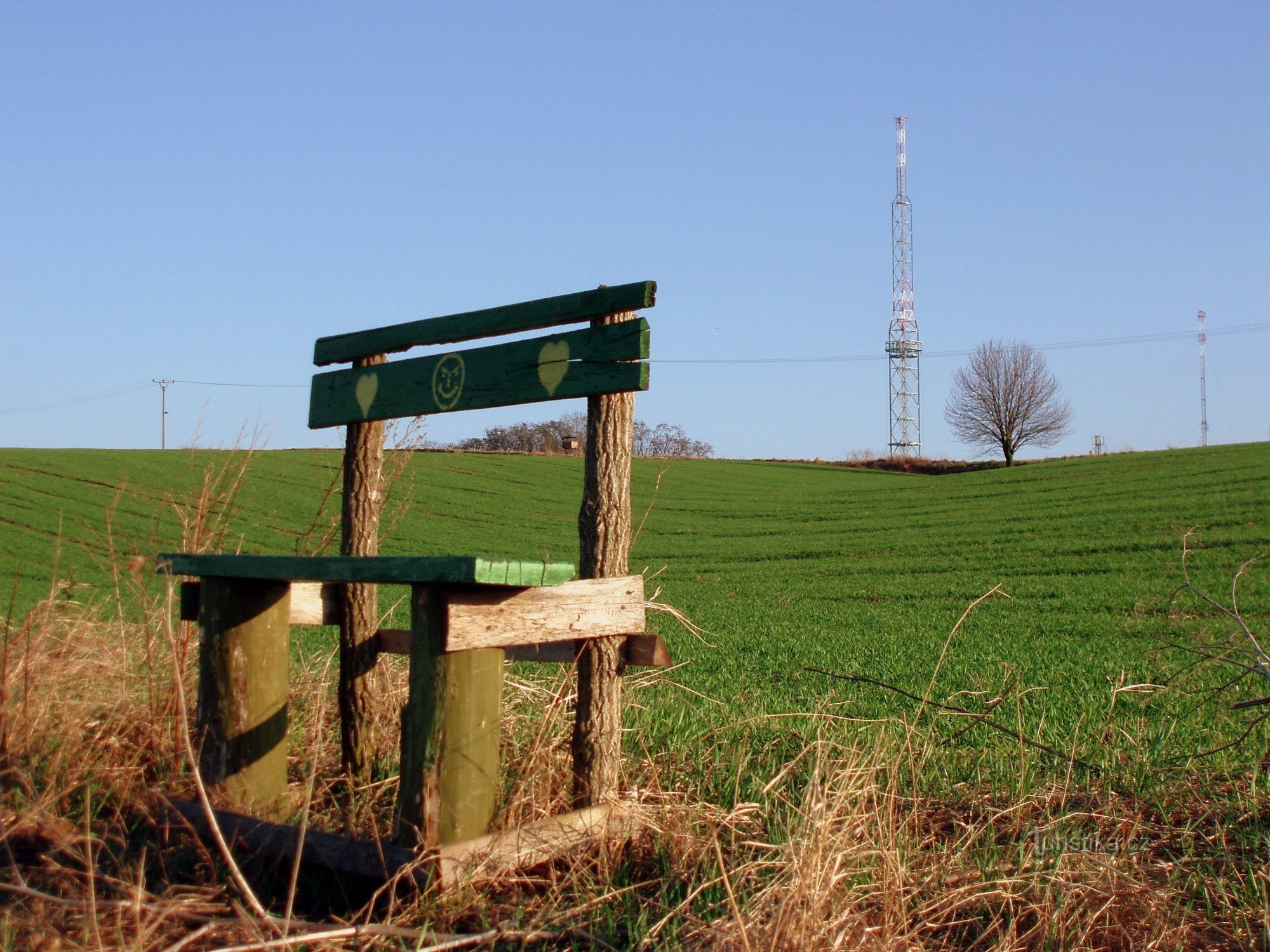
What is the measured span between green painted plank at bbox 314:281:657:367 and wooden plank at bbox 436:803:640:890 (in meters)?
1.63

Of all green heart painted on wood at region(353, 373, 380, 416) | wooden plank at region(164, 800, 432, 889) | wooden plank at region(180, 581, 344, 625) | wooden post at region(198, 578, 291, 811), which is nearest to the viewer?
wooden plank at region(164, 800, 432, 889)

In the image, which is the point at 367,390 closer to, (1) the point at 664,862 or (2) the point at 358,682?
(2) the point at 358,682

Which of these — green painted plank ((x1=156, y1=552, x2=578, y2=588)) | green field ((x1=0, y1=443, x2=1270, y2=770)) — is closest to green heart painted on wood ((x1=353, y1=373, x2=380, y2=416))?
green field ((x1=0, y1=443, x2=1270, y2=770))

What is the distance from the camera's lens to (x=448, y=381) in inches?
163

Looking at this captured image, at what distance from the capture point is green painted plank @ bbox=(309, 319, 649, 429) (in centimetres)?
351

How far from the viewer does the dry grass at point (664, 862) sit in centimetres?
251

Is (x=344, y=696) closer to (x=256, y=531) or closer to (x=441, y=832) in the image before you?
(x=441, y=832)

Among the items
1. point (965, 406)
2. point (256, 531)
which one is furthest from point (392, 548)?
point (965, 406)

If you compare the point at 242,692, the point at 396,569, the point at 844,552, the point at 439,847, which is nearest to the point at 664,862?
the point at 439,847

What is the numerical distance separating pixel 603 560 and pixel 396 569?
3.18 feet

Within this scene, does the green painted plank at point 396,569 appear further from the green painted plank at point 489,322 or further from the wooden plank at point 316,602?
the green painted plank at point 489,322

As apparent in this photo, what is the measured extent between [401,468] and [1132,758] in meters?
3.28

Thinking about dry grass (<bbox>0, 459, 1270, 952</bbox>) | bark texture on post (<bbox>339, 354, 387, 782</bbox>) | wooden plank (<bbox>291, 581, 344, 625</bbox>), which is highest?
wooden plank (<bbox>291, 581, 344, 625</bbox>)

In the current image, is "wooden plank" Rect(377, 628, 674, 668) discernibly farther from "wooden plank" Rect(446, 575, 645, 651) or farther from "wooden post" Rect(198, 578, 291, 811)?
"wooden post" Rect(198, 578, 291, 811)
